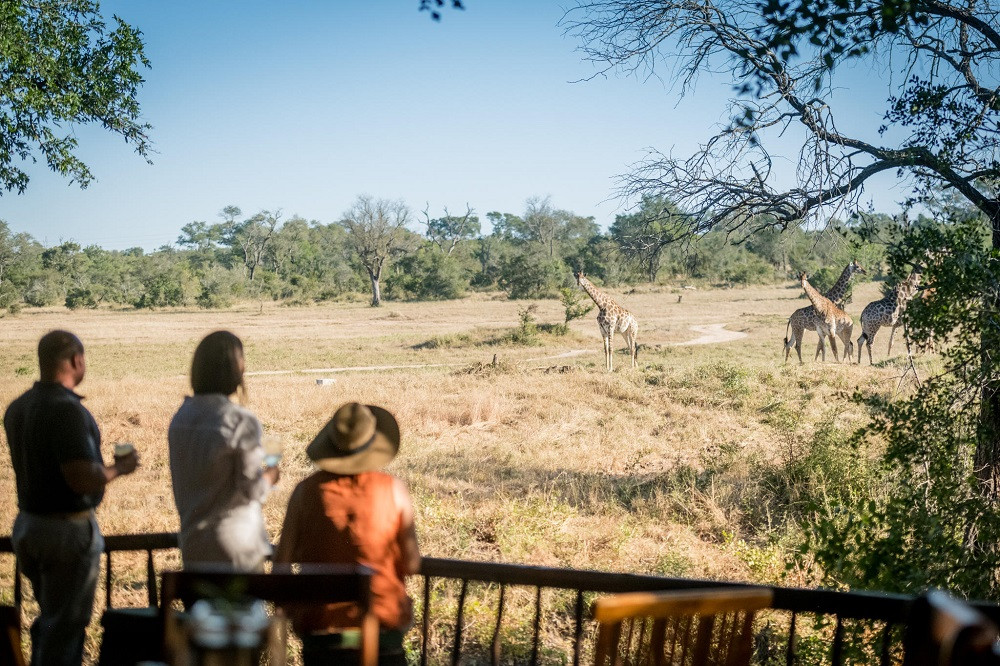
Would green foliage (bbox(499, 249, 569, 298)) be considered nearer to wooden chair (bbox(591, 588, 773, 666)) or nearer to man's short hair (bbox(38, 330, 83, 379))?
man's short hair (bbox(38, 330, 83, 379))

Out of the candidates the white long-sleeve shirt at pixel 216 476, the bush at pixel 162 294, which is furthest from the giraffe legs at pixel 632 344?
the bush at pixel 162 294

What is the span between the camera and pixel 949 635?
135 cm

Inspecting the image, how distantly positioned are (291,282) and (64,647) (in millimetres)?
48450

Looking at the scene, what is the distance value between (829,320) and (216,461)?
60.5 ft

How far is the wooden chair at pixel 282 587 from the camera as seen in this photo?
189cm

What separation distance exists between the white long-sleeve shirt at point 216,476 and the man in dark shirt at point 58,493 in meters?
0.39

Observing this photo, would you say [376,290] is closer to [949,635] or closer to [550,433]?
[550,433]

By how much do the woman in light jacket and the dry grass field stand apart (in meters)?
3.51

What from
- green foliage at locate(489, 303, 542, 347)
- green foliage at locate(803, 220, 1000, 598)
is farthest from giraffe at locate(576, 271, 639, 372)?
green foliage at locate(803, 220, 1000, 598)

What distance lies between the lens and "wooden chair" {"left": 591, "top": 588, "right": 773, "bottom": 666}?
1.97 meters

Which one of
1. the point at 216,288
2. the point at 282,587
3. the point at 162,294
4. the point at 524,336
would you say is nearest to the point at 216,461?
the point at 282,587

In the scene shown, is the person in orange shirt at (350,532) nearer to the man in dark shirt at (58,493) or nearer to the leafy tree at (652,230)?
the man in dark shirt at (58,493)

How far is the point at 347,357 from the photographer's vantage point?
22.2 metres

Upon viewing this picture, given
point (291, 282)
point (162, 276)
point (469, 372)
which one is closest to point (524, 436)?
point (469, 372)
